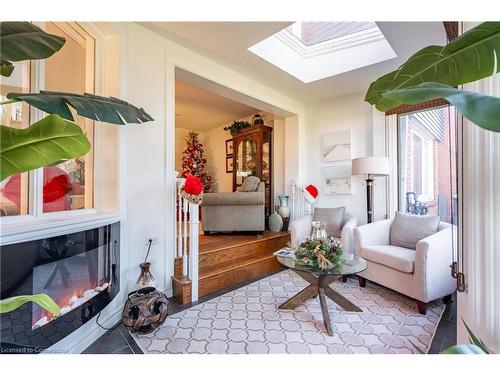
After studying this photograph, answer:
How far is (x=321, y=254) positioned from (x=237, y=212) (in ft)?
5.75

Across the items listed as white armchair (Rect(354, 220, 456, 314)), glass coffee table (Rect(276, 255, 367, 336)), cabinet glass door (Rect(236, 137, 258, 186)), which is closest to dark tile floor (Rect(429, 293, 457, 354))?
white armchair (Rect(354, 220, 456, 314))

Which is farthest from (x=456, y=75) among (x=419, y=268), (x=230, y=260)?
(x=230, y=260)

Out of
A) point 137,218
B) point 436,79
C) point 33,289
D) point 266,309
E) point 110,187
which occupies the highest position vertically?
point 436,79

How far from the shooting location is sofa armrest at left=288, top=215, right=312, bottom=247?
321cm

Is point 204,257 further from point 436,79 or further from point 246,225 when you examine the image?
point 436,79

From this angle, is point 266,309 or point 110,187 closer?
point 110,187

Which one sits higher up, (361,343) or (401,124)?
(401,124)

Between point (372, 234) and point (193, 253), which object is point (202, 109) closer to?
point (193, 253)

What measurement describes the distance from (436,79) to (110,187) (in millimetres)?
2191

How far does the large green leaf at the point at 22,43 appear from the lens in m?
0.71

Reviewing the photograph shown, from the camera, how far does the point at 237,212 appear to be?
11.5ft

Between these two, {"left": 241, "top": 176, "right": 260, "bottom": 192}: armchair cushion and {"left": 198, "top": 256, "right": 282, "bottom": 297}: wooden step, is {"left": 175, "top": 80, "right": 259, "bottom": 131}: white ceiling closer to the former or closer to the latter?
{"left": 241, "top": 176, "right": 260, "bottom": 192}: armchair cushion
